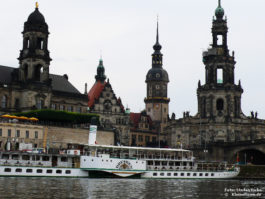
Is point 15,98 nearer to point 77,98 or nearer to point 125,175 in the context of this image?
point 77,98

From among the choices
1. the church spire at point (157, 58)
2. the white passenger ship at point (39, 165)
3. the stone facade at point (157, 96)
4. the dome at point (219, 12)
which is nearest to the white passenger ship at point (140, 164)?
the white passenger ship at point (39, 165)

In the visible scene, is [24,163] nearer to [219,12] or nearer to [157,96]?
[219,12]

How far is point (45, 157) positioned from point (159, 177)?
51.0 ft

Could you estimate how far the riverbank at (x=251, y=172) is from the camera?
75.1 m

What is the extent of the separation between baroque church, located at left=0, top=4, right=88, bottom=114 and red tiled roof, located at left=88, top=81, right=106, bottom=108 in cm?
2020

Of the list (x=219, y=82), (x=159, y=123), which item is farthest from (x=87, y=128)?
(x=159, y=123)

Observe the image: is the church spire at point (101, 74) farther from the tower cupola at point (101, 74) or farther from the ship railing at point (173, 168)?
the ship railing at point (173, 168)

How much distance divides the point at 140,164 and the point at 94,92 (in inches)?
2151

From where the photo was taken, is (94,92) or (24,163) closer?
(24,163)

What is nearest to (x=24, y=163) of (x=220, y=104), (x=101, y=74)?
(x=220, y=104)

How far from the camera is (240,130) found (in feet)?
347

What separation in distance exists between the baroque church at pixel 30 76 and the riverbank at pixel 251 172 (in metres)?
37.7

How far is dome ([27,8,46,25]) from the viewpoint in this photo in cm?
9138

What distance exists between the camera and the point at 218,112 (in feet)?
349
